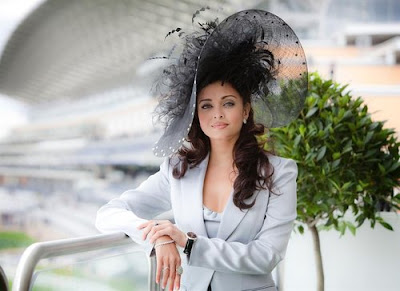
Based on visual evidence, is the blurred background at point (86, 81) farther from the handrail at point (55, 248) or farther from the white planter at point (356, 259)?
the handrail at point (55, 248)

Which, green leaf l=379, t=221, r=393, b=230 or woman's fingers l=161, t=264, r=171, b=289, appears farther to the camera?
green leaf l=379, t=221, r=393, b=230

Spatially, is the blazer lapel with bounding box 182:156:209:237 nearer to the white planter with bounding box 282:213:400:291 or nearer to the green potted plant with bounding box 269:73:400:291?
the green potted plant with bounding box 269:73:400:291

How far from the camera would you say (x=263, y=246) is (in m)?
1.20

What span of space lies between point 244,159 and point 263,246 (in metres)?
0.22

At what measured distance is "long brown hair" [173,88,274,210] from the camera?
4.10ft

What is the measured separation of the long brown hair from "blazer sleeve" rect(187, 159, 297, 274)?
41mm

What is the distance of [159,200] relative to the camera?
1448 millimetres

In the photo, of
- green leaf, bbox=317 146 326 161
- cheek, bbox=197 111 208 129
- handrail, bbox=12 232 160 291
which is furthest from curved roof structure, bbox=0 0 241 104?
handrail, bbox=12 232 160 291

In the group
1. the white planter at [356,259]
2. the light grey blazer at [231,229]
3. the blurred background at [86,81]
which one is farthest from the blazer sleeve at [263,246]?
the blurred background at [86,81]

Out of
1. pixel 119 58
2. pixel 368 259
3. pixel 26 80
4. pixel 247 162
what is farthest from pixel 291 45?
pixel 26 80

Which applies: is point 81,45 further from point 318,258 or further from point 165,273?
point 165,273

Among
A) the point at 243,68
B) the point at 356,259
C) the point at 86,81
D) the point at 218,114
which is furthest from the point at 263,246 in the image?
the point at 86,81

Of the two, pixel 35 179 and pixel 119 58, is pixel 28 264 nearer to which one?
pixel 119 58

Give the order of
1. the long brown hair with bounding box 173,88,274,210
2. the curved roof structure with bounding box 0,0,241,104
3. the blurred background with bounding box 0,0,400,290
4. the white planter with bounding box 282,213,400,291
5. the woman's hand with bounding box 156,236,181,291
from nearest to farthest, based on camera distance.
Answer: the woman's hand with bounding box 156,236,181,291, the long brown hair with bounding box 173,88,274,210, the white planter with bounding box 282,213,400,291, the blurred background with bounding box 0,0,400,290, the curved roof structure with bounding box 0,0,241,104
